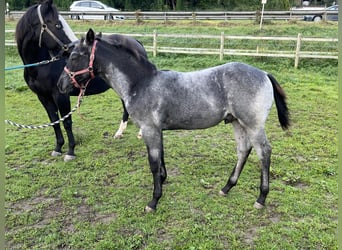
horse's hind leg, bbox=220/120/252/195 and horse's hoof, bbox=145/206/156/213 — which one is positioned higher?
horse's hind leg, bbox=220/120/252/195

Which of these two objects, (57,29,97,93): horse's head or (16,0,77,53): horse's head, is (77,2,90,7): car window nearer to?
(16,0,77,53): horse's head

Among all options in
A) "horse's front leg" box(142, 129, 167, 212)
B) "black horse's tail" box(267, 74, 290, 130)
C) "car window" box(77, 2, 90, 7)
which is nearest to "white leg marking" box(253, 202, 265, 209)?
"black horse's tail" box(267, 74, 290, 130)

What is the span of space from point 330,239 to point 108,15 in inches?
779

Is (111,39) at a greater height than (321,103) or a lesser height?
greater

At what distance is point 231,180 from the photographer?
11.2ft

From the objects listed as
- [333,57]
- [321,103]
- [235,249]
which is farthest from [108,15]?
[235,249]

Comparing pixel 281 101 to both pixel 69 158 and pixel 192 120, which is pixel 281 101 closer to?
pixel 192 120

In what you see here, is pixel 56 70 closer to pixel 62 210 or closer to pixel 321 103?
pixel 62 210

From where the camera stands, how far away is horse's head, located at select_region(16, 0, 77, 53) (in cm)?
386

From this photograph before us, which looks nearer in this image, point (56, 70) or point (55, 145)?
point (56, 70)

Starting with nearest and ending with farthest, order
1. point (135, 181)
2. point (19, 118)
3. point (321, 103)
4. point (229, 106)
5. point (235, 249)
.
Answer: point (235, 249) < point (229, 106) < point (135, 181) < point (19, 118) < point (321, 103)

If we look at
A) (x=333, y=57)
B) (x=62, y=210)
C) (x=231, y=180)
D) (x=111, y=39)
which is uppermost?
(x=111, y=39)

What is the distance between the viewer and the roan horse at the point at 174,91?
292 centimetres

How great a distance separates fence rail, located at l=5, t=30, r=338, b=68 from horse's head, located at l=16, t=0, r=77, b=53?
7.49 meters
